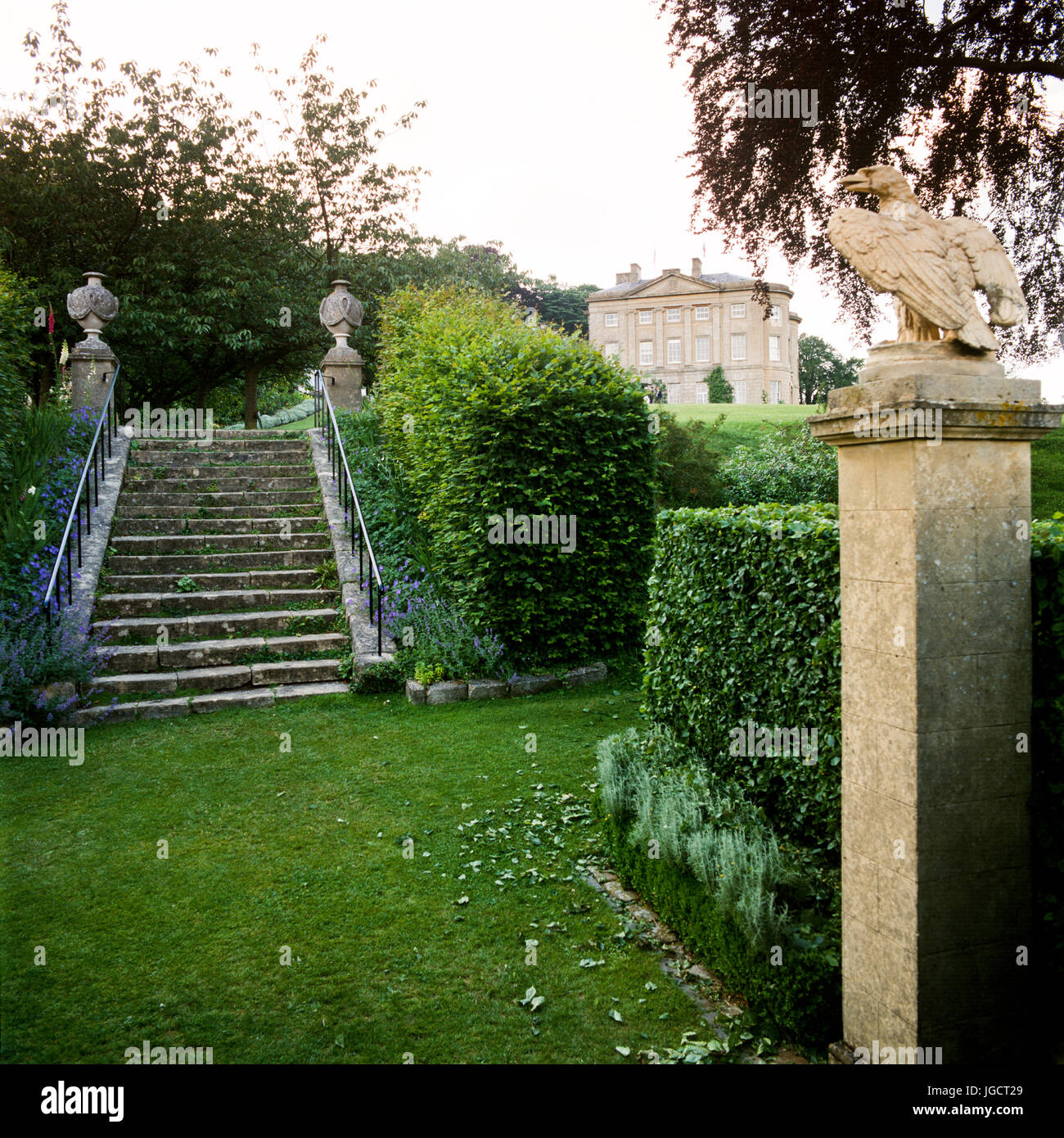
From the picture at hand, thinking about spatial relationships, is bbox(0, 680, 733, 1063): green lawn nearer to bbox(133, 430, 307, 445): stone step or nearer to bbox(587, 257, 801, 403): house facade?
bbox(133, 430, 307, 445): stone step

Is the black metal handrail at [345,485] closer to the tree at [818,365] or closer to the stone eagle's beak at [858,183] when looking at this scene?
the stone eagle's beak at [858,183]

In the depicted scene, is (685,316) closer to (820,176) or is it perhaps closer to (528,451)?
(820,176)

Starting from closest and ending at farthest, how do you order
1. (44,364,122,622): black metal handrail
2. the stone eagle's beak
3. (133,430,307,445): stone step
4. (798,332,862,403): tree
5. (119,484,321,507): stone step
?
the stone eagle's beak
(44,364,122,622): black metal handrail
(119,484,321,507): stone step
(133,430,307,445): stone step
(798,332,862,403): tree

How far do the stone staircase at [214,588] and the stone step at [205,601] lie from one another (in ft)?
0.04

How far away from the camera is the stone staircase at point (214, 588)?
8.36 m

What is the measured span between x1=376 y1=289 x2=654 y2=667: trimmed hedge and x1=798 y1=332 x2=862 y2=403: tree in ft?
202

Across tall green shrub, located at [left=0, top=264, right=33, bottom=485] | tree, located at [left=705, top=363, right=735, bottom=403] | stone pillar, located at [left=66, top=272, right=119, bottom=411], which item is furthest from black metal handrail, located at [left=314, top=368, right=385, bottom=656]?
tree, located at [left=705, top=363, right=735, bottom=403]

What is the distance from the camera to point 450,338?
39.3 feet

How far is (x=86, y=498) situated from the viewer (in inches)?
413

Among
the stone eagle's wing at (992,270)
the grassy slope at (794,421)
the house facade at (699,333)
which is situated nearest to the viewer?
the stone eagle's wing at (992,270)

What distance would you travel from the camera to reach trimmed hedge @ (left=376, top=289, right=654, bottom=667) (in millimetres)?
8922

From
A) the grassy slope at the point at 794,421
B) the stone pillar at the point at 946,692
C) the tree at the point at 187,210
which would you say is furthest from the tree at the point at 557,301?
the stone pillar at the point at 946,692

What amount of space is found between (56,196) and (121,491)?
42.6ft

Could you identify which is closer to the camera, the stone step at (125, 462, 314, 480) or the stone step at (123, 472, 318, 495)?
the stone step at (123, 472, 318, 495)
